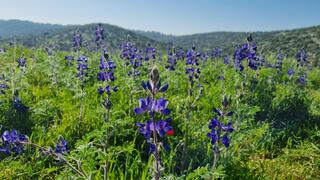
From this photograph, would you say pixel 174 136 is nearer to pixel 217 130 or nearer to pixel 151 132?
pixel 217 130

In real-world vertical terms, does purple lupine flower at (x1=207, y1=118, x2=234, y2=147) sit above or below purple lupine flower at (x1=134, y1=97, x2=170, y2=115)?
below

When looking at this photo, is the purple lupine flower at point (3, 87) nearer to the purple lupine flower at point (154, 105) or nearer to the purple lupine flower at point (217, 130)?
the purple lupine flower at point (217, 130)

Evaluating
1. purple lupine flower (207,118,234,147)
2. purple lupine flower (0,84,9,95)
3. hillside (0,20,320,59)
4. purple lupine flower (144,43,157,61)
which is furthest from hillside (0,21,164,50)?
purple lupine flower (207,118,234,147)

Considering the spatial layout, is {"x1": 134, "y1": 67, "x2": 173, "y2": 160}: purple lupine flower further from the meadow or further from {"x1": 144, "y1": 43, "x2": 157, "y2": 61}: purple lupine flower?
{"x1": 144, "y1": 43, "x2": 157, "y2": 61}: purple lupine flower

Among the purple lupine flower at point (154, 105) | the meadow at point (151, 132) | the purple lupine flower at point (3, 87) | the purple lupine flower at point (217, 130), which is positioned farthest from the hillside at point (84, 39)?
the purple lupine flower at point (154, 105)

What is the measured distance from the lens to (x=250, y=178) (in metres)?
3.54

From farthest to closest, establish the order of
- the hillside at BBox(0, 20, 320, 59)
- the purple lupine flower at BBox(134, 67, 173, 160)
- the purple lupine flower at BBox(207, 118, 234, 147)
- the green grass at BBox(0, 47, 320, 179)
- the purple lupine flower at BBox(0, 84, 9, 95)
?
the hillside at BBox(0, 20, 320, 59)
the purple lupine flower at BBox(0, 84, 9, 95)
the green grass at BBox(0, 47, 320, 179)
the purple lupine flower at BBox(207, 118, 234, 147)
the purple lupine flower at BBox(134, 67, 173, 160)

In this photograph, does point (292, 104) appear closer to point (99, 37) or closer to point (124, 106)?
point (124, 106)

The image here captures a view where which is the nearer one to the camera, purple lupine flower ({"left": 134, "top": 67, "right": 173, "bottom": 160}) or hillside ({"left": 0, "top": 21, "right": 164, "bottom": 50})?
purple lupine flower ({"left": 134, "top": 67, "right": 173, "bottom": 160})

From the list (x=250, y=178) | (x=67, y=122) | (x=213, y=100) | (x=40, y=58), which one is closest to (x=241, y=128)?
(x=250, y=178)

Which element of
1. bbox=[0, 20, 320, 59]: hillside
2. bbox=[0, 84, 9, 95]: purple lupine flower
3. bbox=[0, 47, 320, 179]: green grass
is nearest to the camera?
bbox=[0, 47, 320, 179]: green grass

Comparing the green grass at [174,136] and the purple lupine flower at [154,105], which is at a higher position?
the purple lupine flower at [154,105]

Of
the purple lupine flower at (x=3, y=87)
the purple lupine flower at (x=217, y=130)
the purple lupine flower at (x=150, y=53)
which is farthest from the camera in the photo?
the purple lupine flower at (x=150, y=53)

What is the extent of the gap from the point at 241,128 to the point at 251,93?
77.6 inches
